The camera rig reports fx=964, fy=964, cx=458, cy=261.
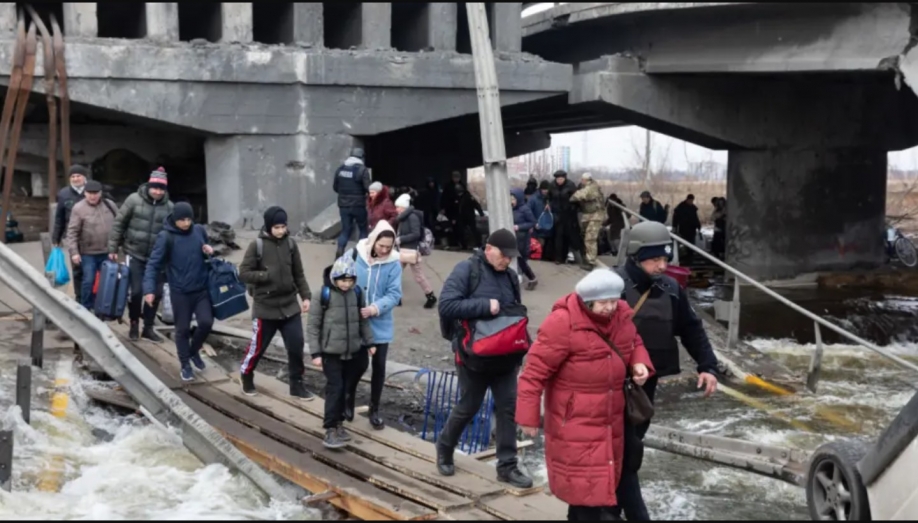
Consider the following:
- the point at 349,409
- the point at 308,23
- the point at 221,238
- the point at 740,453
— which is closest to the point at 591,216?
the point at 221,238

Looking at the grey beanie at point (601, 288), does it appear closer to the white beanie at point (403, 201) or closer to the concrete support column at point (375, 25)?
the white beanie at point (403, 201)

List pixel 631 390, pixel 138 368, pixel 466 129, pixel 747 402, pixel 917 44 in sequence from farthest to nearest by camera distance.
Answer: pixel 466 129 → pixel 917 44 → pixel 747 402 → pixel 138 368 → pixel 631 390

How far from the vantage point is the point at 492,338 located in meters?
5.83

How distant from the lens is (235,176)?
15.8 m

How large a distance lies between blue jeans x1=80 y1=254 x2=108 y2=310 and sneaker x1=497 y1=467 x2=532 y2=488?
541 centimetres

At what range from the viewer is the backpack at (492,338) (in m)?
5.84

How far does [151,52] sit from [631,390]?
12059 mm

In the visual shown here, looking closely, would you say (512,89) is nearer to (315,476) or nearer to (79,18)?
(79,18)

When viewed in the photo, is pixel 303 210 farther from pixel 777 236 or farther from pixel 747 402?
pixel 777 236

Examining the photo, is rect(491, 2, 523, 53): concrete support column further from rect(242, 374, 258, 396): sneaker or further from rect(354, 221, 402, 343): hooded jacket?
rect(354, 221, 402, 343): hooded jacket

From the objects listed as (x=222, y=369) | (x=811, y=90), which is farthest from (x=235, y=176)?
(x=811, y=90)

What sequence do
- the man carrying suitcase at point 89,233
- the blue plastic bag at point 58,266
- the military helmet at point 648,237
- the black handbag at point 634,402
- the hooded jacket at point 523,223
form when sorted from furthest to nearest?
the hooded jacket at point 523,223 → the blue plastic bag at point 58,266 → the man carrying suitcase at point 89,233 → the military helmet at point 648,237 → the black handbag at point 634,402

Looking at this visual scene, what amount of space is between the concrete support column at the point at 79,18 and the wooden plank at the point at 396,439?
846 cm

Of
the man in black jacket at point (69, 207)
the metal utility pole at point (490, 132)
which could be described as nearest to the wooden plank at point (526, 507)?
the metal utility pole at point (490, 132)
